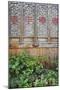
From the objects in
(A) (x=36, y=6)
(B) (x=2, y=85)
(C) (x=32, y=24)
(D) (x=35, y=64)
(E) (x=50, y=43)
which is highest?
(A) (x=36, y=6)

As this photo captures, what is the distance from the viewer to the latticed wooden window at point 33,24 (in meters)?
2.43

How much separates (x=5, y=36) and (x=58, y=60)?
522 millimetres

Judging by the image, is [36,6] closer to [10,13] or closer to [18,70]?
[10,13]

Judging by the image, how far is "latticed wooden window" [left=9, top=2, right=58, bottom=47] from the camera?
243 cm

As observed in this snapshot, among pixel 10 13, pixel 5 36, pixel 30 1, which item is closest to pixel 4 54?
pixel 5 36

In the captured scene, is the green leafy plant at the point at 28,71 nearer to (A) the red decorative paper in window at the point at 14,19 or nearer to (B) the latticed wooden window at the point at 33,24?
(B) the latticed wooden window at the point at 33,24

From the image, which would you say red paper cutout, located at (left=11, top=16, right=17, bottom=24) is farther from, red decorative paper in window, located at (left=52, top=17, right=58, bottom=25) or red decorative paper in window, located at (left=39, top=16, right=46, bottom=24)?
red decorative paper in window, located at (left=52, top=17, right=58, bottom=25)

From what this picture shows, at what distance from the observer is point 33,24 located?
247 centimetres

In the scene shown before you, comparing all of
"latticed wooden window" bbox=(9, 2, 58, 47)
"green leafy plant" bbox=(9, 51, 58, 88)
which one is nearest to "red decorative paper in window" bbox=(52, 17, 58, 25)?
"latticed wooden window" bbox=(9, 2, 58, 47)

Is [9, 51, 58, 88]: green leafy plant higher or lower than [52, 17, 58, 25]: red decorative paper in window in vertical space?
lower

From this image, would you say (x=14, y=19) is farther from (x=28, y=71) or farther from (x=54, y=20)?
(x=28, y=71)

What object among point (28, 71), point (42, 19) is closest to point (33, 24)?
point (42, 19)

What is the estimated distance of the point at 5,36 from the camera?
2371 mm

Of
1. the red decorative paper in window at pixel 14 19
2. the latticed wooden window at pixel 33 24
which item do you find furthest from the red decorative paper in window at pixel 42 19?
the red decorative paper in window at pixel 14 19
